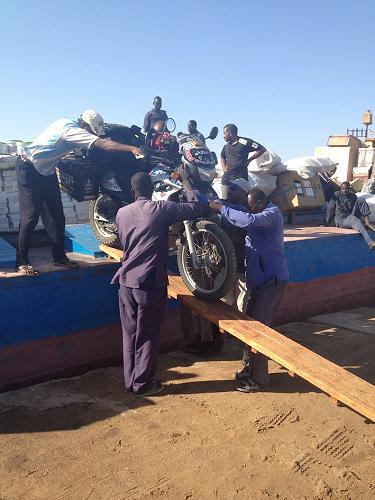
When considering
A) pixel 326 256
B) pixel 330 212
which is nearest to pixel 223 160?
pixel 330 212

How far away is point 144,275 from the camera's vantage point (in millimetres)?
3990

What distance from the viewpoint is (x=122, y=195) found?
5312mm

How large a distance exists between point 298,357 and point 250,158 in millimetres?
5097

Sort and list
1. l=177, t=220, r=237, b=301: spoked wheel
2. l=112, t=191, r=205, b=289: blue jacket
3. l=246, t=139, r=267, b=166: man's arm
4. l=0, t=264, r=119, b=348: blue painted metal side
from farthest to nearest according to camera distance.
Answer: l=246, t=139, r=267, b=166: man's arm
l=0, t=264, r=119, b=348: blue painted metal side
l=177, t=220, r=237, b=301: spoked wheel
l=112, t=191, r=205, b=289: blue jacket

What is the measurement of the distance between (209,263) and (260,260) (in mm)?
486

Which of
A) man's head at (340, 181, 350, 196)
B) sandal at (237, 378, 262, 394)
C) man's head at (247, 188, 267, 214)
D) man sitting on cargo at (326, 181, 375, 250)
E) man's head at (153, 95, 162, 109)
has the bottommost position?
sandal at (237, 378, 262, 394)

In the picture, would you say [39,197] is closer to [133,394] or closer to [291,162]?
[133,394]

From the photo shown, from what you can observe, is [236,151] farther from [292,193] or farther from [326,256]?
[326,256]

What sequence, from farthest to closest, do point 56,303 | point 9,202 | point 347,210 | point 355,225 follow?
point 347,210 → point 355,225 → point 9,202 → point 56,303

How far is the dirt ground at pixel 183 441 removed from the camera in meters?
2.93

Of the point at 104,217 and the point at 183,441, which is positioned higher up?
the point at 104,217

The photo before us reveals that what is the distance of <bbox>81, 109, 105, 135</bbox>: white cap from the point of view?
15.9 ft

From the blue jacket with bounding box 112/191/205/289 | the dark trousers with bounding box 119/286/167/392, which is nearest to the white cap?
the blue jacket with bounding box 112/191/205/289

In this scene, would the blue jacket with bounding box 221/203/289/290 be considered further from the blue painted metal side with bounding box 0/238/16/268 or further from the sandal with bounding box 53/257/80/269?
the blue painted metal side with bounding box 0/238/16/268
